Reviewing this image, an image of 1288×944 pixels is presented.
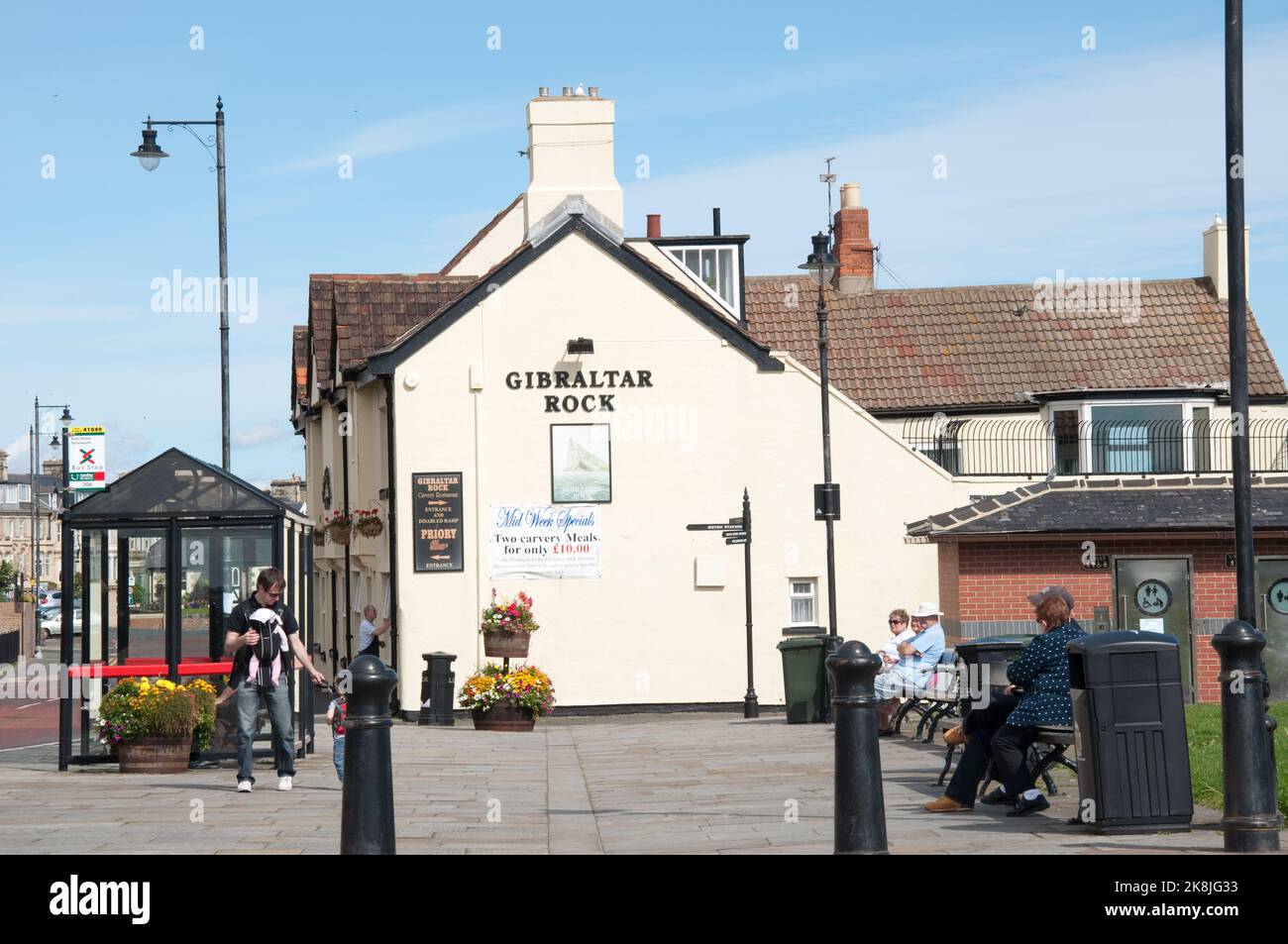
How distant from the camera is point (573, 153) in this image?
30.5m

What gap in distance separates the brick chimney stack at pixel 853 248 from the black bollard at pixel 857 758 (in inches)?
1349

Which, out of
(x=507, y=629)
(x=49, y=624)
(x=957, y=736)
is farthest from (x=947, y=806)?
(x=49, y=624)

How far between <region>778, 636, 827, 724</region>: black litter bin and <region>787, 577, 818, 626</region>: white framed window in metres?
6.76

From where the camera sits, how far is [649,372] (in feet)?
95.4

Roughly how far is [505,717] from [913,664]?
26.4 feet

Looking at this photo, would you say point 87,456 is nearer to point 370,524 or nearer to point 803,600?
point 370,524

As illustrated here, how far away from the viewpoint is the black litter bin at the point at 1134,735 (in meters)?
10.2

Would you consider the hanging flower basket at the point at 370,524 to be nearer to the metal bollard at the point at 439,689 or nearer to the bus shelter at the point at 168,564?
the metal bollard at the point at 439,689

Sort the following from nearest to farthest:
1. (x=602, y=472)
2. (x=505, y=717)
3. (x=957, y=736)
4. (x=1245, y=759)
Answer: (x=1245, y=759) → (x=957, y=736) → (x=505, y=717) → (x=602, y=472)

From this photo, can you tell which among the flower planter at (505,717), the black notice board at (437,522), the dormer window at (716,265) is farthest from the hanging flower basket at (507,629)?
the dormer window at (716,265)

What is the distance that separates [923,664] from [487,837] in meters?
8.08

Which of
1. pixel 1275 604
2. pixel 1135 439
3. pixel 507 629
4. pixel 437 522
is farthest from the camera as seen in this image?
pixel 1135 439
